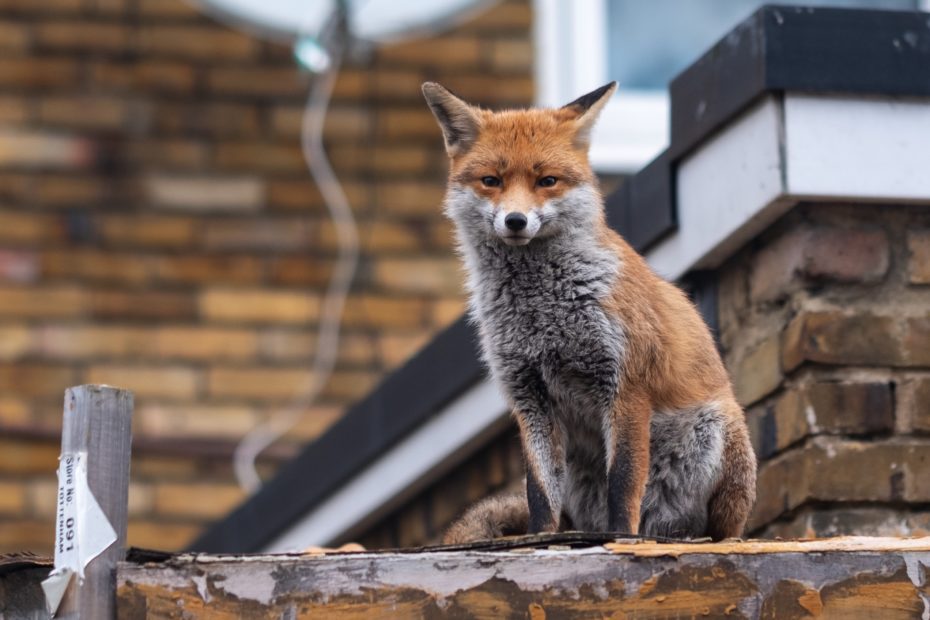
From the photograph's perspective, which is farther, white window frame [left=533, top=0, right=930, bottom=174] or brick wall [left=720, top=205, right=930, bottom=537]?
white window frame [left=533, top=0, right=930, bottom=174]

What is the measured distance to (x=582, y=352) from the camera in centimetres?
430

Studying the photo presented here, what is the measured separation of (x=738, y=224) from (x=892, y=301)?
482 mm

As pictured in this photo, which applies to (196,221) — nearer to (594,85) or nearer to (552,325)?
(594,85)

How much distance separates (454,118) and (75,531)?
1808mm

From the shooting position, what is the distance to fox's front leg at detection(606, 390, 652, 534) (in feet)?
13.6

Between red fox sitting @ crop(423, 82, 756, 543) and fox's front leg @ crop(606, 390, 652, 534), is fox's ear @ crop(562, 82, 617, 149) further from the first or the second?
fox's front leg @ crop(606, 390, 652, 534)

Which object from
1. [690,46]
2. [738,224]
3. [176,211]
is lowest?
[738,224]

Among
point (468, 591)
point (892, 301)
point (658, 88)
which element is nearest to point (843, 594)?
point (468, 591)

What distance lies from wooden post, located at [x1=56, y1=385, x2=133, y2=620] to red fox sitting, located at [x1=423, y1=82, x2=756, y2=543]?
121cm

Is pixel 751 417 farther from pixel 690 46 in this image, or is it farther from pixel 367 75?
pixel 367 75

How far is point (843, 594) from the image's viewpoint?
11.5 feet

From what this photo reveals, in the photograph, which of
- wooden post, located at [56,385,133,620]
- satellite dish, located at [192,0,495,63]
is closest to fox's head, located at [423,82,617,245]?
wooden post, located at [56,385,133,620]

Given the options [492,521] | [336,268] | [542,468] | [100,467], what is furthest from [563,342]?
[336,268]

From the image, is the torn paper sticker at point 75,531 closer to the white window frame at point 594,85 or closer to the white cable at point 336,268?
the white window frame at point 594,85
